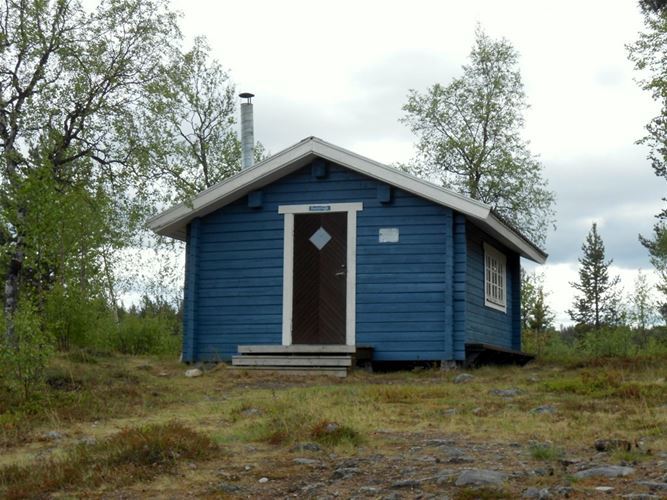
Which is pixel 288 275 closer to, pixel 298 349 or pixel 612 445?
pixel 298 349

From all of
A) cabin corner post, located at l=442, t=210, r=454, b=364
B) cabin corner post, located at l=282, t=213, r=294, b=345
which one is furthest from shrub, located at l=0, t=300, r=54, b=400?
cabin corner post, located at l=442, t=210, r=454, b=364

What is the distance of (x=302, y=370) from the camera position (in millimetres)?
14445

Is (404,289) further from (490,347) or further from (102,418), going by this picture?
(102,418)

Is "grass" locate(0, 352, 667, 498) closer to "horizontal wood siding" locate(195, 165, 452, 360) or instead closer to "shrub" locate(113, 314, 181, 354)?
"horizontal wood siding" locate(195, 165, 452, 360)

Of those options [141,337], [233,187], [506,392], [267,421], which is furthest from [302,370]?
[141,337]

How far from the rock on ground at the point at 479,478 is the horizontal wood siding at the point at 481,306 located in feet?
30.6

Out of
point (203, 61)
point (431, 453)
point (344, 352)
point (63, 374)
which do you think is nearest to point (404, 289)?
point (344, 352)

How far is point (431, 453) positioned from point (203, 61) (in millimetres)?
25703

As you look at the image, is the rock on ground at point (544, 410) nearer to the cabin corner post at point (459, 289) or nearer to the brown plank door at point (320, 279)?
the cabin corner post at point (459, 289)

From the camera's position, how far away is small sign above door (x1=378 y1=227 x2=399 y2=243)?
15.3 metres

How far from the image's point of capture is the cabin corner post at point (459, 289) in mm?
14859

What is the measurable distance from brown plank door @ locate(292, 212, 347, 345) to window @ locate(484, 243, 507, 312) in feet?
10.7

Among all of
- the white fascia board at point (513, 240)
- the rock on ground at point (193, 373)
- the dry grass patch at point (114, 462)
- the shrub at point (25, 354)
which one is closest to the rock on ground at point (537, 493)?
the dry grass patch at point (114, 462)

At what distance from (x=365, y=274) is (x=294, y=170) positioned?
2281 mm
